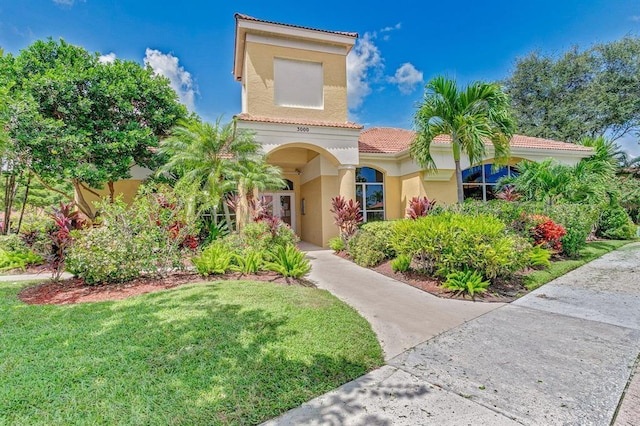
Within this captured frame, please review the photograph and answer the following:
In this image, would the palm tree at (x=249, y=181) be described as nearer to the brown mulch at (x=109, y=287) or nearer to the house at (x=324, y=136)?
the house at (x=324, y=136)

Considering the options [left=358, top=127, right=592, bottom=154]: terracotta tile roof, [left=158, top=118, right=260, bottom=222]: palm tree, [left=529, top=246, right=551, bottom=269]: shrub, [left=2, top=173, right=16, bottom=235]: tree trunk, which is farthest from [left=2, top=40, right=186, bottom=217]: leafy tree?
[left=529, top=246, right=551, bottom=269]: shrub

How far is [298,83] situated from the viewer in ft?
45.8

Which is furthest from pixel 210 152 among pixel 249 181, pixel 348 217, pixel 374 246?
pixel 374 246

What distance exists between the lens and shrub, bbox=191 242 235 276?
24.6 ft

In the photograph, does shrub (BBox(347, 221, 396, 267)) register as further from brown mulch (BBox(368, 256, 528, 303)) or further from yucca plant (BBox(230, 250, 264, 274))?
yucca plant (BBox(230, 250, 264, 274))

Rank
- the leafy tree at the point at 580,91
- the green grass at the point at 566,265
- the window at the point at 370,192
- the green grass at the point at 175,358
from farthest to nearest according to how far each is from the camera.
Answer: the leafy tree at the point at 580,91 < the window at the point at 370,192 < the green grass at the point at 566,265 < the green grass at the point at 175,358

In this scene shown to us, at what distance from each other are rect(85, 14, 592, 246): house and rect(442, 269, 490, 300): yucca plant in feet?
24.0

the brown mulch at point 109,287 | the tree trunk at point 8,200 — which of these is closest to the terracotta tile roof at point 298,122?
the brown mulch at point 109,287

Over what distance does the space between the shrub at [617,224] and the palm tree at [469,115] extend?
8501 millimetres

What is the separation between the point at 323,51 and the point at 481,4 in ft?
23.0

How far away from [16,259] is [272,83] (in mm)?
11436

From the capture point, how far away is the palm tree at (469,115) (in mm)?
9961

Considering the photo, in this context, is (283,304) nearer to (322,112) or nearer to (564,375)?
(564,375)

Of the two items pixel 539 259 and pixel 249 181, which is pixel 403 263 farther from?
pixel 249 181
